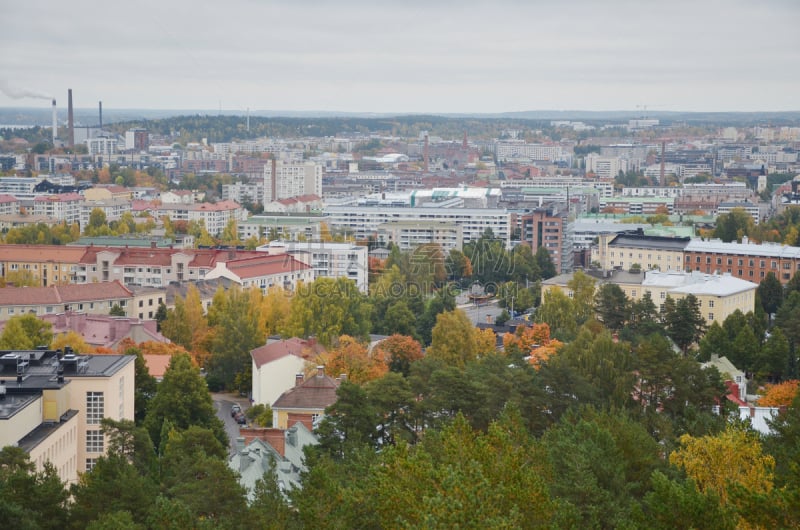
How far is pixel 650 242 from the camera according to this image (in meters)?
47.8

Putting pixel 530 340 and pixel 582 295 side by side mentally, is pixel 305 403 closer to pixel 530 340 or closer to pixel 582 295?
pixel 530 340

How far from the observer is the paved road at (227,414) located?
910 inches

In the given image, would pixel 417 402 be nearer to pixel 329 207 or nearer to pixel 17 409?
pixel 17 409

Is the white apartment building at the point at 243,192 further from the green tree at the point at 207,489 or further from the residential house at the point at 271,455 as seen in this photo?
the green tree at the point at 207,489

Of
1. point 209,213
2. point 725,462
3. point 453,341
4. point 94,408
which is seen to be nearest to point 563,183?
point 209,213

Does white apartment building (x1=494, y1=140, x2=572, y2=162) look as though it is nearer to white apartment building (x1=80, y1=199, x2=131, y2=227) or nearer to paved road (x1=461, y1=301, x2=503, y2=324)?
white apartment building (x1=80, y1=199, x2=131, y2=227)

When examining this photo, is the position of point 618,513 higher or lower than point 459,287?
higher

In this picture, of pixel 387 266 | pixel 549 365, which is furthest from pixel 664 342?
pixel 387 266

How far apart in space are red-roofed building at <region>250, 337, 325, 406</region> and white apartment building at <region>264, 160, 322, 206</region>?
2165 inches

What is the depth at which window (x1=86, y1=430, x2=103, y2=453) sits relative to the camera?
62.6ft

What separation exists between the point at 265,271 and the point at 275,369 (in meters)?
15.2

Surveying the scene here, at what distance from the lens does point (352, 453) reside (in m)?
17.1

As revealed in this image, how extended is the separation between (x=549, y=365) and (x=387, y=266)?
23.2 metres

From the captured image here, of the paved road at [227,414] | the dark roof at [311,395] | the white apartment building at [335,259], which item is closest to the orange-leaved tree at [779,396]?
the dark roof at [311,395]
